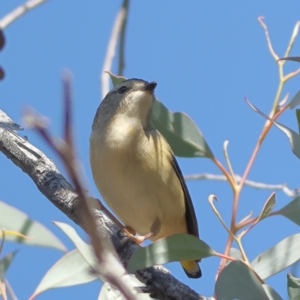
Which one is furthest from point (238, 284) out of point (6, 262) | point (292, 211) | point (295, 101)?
point (6, 262)

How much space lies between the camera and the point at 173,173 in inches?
131

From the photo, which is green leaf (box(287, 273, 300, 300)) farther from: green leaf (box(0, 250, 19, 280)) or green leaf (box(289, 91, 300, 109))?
green leaf (box(0, 250, 19, 280))

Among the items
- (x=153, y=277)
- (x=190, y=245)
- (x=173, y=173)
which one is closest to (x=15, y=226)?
(x=153, y=277)

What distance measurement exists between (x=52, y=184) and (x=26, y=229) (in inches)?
13.9

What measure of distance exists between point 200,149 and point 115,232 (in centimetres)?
59

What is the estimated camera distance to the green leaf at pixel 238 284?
156cm

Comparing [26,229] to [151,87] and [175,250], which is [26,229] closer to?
[175,250]

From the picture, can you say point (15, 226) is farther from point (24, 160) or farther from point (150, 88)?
point (150, 88)

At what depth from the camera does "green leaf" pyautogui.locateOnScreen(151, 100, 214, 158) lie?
246cm

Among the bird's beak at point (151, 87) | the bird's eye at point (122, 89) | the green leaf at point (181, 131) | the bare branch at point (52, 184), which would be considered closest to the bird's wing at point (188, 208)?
the bird's beak at point (151, 87)

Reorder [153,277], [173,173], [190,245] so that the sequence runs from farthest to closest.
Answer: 1. [173,173]
2. [153,277]
3. [190,245]

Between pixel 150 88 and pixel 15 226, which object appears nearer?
pixel 15 226

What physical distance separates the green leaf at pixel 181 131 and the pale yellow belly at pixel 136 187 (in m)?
0.60

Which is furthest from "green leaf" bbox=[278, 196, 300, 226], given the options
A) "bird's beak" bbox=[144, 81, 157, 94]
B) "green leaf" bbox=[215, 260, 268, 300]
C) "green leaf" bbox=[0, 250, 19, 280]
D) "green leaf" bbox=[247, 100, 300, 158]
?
"bird's beak" bbox=[144, 81, 157, 94]
